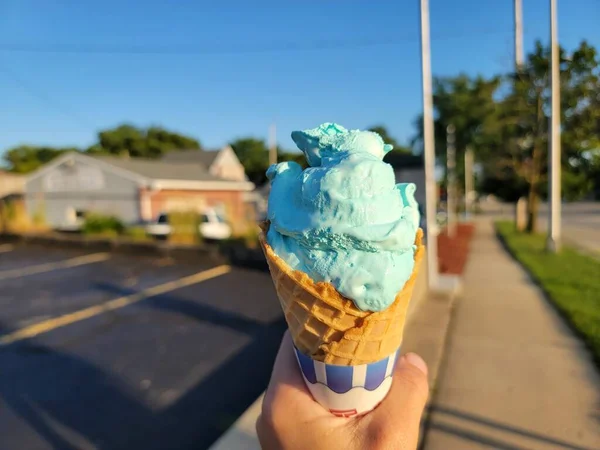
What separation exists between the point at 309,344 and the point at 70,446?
2.49m

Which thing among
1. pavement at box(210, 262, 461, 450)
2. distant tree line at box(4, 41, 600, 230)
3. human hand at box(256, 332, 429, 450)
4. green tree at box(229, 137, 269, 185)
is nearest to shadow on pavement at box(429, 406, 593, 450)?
pavement at box(210, 262, 461, 450)

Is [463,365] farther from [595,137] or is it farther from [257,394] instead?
[595,137]

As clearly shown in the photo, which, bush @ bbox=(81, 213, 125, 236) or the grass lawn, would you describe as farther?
bush @ bbox=(81, 213, 125, 236)

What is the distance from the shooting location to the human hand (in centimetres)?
174

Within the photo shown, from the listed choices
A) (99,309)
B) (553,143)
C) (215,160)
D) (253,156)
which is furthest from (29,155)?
(553,143)

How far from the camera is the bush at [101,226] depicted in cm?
1396

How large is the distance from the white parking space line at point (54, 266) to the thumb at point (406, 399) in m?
9.76

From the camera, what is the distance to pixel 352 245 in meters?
1.70

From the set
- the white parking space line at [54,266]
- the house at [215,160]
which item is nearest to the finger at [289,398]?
the white parking space line at [54,266]

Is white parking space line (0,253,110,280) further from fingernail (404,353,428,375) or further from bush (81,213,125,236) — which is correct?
fingernail (404,353,428,375)

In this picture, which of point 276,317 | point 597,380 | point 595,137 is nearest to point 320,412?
point 597,380

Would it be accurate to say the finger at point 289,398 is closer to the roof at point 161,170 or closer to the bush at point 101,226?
the bush at point 101,226

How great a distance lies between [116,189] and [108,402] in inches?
673

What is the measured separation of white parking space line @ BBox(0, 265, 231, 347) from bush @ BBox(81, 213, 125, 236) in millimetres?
6598
